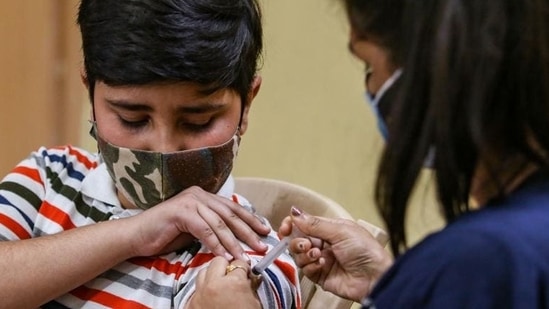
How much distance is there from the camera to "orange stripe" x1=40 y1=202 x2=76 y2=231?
124 centimetres

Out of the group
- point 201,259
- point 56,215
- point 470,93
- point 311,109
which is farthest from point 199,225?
point 311,109

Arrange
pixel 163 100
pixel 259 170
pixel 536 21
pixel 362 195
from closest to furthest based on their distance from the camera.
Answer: pixel 536 21 → pixel 163 100 → pixel 362 195 → pixel 259 170

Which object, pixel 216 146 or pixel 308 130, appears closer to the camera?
pixel 216 146

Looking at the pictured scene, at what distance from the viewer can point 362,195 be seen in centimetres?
210

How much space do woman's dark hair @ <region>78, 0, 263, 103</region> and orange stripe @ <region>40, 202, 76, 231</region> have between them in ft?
0.69

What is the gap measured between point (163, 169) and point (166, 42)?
0.18 meters

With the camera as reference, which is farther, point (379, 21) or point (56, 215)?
point (56, 215)

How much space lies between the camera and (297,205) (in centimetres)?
139

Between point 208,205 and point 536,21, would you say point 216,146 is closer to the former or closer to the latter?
point 208,205

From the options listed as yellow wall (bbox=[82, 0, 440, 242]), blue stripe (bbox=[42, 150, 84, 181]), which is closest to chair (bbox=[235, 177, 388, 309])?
blue stripe (bbox=[42, 150, 84, 181])

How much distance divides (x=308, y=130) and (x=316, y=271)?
3.32 feet

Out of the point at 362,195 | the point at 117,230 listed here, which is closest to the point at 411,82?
the point at 117,230

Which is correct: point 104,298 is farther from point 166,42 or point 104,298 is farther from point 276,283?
point 166,42

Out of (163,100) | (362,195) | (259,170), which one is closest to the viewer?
(163,100)
